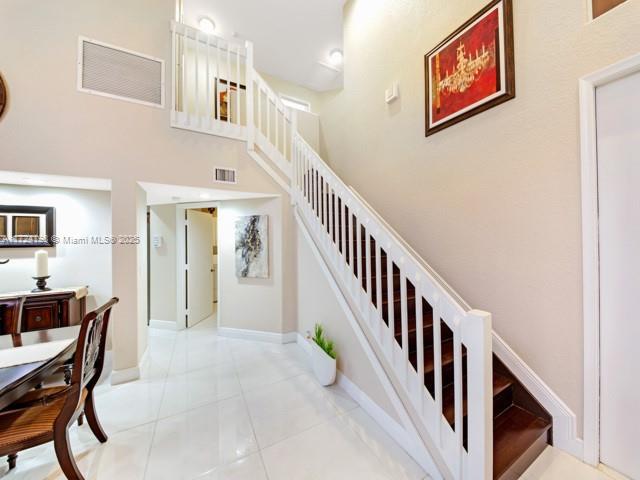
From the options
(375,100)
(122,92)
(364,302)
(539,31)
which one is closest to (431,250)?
(364,302)

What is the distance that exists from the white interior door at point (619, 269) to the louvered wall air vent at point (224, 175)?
10.5 ft

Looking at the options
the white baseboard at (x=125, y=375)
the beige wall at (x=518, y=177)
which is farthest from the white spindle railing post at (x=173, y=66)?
the white baseboard at (x=125, y=375)

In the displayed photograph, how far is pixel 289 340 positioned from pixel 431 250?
2247 mm

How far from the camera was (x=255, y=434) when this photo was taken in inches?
73.4

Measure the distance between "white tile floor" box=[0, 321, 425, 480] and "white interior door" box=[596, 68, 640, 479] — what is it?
1.13m

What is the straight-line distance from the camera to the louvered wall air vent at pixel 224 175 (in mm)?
3092

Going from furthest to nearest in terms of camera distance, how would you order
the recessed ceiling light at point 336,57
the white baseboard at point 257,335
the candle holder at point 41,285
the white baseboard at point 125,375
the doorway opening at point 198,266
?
the recessed ceiling light at point 336,57, the doorway opening at point 198,266, the white baseboard at point 257,335, the candle holder at point 41,285, the white baseboard at point 125,375

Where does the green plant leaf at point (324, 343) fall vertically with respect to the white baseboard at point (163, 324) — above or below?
above

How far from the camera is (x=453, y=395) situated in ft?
5.71

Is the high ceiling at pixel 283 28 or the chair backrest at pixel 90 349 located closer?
the chair backrest at pixel 90 349

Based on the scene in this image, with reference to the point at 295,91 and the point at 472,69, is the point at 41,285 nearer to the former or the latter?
the point at 472,69

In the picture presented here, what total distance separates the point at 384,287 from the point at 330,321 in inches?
25.1

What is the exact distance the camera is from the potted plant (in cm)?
238

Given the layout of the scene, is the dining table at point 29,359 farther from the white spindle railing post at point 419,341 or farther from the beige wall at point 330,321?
the white spindle railing post at point 419,341
